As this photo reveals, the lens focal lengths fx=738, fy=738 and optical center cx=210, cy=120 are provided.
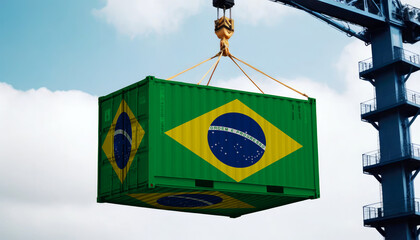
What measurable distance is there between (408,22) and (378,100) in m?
5.81

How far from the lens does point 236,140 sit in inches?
909

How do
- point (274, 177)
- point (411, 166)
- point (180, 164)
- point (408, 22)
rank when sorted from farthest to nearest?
1. point (408, 22)
2. point (411, 166)
3. point (274, 177)
4. point (180, 164)

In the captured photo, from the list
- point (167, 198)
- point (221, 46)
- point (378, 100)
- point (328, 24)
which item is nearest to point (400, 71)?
point (378, 100)

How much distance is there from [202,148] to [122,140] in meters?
2.55

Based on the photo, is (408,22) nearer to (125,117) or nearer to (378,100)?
(378,100)

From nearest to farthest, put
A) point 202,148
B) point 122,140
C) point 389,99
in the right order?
point 202,148 → point 122,140 → point 389,99

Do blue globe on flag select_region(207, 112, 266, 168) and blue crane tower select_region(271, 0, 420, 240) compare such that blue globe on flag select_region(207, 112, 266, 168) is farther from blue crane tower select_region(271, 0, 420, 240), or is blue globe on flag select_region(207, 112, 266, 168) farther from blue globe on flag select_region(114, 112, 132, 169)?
blue crane tower select_region(271, 0, 420, 240)

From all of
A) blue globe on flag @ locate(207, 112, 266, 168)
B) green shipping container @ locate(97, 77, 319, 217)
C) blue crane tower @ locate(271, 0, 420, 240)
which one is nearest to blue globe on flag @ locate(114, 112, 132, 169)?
green shipping container @ locate(97, 77, 319, 217)

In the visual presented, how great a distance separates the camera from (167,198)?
23516 mm

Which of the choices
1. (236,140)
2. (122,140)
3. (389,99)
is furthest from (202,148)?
(389,99)

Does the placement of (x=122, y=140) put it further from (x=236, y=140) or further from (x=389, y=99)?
(x=389, y=99)

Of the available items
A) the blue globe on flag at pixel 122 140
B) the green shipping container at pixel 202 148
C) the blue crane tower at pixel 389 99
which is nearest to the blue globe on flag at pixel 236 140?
the green shipping container at pixel 202 148

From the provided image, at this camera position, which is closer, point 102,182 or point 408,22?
point 102,182

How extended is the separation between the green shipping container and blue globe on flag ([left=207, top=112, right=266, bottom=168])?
0.10 feet
